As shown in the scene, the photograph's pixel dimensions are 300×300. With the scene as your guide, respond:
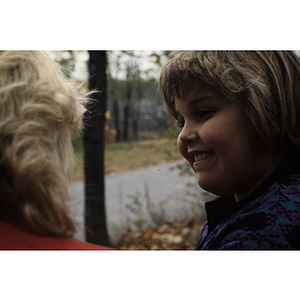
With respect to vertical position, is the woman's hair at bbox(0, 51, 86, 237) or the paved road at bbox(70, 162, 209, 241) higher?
the woman's hair at bbox(0, 51, 86, 237)

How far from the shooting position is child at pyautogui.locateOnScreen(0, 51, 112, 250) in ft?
2.36

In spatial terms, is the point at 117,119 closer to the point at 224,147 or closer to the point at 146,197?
the point at 146,197

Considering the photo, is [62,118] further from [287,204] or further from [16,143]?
[287,204]

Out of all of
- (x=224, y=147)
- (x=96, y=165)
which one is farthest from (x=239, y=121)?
(x=96, y=165)

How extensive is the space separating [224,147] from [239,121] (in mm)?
105

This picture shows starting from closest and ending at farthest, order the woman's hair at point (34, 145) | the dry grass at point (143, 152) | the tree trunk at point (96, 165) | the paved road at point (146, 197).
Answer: the woman's hair at point (34, 145) < the tree trunk at point (96, 165) < the paved road at point (146, 197) < the dry grass at point (143, 152)

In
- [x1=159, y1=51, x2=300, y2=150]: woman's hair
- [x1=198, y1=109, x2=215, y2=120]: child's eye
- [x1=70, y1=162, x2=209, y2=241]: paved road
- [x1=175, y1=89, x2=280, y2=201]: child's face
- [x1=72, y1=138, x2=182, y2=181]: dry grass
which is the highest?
[x1=159, y1=51, x2=300, y2=150]: woman's hair

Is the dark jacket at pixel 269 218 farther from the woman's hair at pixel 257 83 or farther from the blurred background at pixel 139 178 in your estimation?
the blurred background at pixel 139 178

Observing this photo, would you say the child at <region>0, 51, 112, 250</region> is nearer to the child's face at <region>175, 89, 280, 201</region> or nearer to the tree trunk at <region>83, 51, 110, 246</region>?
the child's face at <region>175, 89, 280, 201</region>

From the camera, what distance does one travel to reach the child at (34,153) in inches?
28.3

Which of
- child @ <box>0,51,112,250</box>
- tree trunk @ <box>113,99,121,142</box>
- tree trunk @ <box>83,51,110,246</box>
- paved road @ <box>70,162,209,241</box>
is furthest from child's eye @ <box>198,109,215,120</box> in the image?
tree trunk @ <box>113,99,121,142</box>

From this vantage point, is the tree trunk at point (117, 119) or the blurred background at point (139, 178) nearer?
the blurred background at point (139, 178)

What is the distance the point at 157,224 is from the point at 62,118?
6.51ft

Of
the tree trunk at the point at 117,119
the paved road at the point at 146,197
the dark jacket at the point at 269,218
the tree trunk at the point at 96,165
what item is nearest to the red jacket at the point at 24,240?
the dark jacket at the point at 269,218
